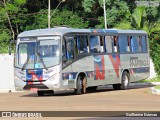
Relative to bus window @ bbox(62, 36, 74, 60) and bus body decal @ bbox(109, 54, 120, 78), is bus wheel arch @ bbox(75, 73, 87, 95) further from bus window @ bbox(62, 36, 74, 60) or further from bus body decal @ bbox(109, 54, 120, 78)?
bus body decal @ bbox(109, 54, 120, 78)

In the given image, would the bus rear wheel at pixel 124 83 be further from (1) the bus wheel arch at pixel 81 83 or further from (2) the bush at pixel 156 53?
(2) the bush at pixel 156 53

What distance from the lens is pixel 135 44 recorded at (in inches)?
1364

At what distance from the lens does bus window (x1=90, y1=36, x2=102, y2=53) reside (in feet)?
100

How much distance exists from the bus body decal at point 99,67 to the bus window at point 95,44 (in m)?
0.29

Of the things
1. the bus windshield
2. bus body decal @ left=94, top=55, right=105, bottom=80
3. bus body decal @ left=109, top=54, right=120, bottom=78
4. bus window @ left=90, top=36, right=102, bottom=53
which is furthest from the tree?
the bus windshield

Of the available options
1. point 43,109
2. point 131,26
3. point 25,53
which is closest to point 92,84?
point 25,53

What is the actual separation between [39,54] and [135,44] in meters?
7.95

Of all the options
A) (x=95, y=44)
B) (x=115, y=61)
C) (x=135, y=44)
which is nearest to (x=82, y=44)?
(x=95, y=44)

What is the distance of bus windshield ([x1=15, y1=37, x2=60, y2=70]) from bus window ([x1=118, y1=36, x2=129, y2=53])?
5726 mm

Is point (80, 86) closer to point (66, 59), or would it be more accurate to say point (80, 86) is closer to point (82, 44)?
point (66, 59)

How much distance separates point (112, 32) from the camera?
32719 millimetres

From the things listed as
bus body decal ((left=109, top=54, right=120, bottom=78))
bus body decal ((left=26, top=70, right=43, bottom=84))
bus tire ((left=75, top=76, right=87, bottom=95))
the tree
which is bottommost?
bus tire ((left=75, top=76, right=87, bottom=95))

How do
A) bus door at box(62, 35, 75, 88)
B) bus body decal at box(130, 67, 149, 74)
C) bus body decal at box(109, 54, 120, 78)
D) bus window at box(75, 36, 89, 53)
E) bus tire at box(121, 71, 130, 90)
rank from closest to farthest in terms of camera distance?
bus door at box(62, 35, 75, 88) < bus window at box(75, 36, 89, 53) < bus body decal at box(109, 54, 120, 78) < bus tire at box(121, 71, 130, 90) < bus body decal at box(130, 67, 149, 74)

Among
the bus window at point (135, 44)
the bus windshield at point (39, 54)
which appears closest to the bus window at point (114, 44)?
the bus window at point (135, 44)
